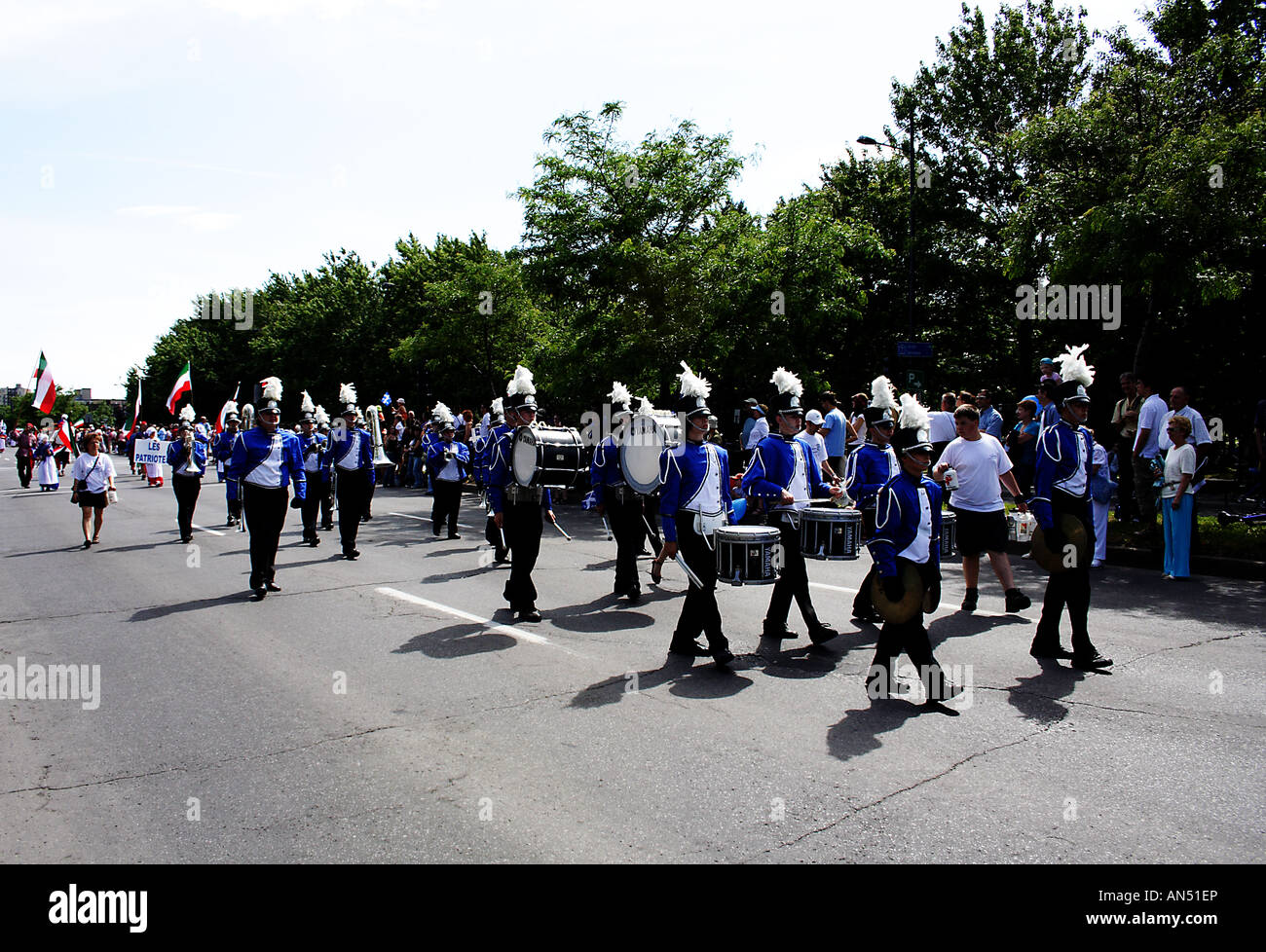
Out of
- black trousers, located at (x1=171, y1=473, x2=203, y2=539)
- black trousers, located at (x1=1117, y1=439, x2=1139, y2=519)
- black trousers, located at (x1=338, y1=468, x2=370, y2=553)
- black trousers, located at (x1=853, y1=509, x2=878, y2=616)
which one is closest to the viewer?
black trousers, located at (x1=853, y1=509, x2=878, y2=616)

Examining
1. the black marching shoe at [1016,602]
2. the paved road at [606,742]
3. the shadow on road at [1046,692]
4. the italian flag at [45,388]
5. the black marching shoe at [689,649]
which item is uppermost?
the italian flag at [45,388]

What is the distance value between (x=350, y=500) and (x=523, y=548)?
5600mm

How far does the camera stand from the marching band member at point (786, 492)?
7359mm

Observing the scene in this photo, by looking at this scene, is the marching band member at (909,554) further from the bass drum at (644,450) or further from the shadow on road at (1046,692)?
the bass drum at (644,450)

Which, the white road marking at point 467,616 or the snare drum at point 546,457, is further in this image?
the snare drum at point 546,457

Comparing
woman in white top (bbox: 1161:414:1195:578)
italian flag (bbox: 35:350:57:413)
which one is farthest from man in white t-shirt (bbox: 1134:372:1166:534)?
italian flag (bbox: 35:350:57:413)

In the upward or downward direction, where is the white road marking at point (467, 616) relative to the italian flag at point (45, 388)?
downward

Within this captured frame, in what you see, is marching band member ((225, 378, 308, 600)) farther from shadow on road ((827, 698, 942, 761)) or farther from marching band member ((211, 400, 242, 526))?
marching band member ((211, 400, 242, 526))

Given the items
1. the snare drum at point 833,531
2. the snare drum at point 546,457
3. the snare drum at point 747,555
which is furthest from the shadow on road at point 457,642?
the snare drum at point 833,531

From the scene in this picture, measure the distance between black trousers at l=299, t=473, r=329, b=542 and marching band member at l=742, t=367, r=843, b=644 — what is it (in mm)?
8449

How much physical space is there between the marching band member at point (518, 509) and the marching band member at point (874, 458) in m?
2.86

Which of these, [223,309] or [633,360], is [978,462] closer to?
[633,360]

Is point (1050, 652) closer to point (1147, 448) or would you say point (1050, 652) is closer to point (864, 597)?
point (864, 597)

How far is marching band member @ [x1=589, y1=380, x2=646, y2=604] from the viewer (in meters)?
9.86
